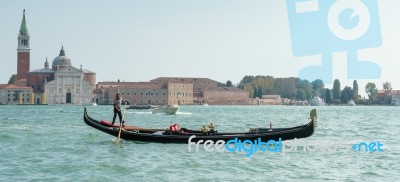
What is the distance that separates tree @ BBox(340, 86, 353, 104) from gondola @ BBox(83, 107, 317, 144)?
305 feet

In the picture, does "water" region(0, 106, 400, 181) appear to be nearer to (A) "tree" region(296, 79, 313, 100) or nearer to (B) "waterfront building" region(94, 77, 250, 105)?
(B) "waterfront building" region(94, 77, 250, 105)

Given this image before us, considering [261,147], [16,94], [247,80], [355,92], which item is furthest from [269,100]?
[261,147]

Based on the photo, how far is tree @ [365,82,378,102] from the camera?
112 m

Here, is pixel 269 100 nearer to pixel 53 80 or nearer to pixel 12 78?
pixel 53 80

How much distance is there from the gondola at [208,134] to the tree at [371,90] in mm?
101176

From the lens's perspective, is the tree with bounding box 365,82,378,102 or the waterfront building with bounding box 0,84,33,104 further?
the tree with bounding box 365,82,378,102

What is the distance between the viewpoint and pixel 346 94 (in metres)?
106

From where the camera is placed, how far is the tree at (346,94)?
4156 inches

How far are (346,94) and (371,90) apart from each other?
362 inches

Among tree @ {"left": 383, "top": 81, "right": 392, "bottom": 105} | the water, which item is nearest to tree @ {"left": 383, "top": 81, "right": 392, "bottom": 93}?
Result: tree @ {"left": 383, "top": 81, "right": 392, "bottom": 105}

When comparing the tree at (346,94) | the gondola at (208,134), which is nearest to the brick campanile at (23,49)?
the tree at (346,94)

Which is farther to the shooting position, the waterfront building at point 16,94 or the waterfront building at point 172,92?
the waterfront building at point 172,92

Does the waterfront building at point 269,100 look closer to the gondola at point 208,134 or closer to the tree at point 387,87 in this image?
the tree at point 387,87

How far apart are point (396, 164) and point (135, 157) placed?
5.06 m
